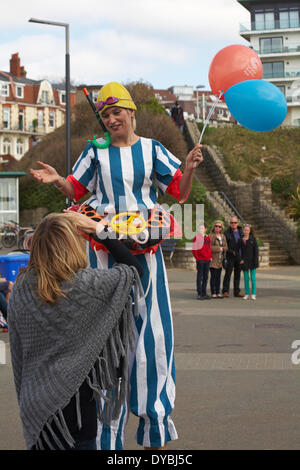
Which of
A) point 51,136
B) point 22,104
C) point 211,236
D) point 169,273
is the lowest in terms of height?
A: point 169,273

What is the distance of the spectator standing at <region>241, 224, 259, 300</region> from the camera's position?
15469 millimetres

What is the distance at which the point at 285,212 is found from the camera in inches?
1161

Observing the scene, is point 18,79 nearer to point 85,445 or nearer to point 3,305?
point 3,305

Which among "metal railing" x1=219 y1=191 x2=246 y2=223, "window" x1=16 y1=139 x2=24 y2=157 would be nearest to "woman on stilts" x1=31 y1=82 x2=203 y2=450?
"metal railing" x1=219 y1=191 x2=246 y2=223

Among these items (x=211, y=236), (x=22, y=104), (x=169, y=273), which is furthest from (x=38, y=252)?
(x=22, y=104)

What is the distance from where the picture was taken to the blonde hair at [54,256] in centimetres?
311

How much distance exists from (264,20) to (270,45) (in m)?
3.28

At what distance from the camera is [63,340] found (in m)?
3.18

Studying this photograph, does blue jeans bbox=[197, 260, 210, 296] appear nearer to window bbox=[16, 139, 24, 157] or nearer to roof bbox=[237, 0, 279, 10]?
roof bbox=[237, 0, 279, 10]

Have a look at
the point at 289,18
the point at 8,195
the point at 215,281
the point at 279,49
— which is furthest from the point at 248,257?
the point at 289,18

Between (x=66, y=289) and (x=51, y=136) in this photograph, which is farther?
(x=51, y=136)

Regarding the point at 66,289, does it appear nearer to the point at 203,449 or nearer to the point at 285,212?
the point at 203,449

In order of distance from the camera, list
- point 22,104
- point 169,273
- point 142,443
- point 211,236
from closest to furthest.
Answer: point 142,443 < point 211,236 < point 169,273 < point 22,104
